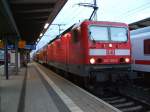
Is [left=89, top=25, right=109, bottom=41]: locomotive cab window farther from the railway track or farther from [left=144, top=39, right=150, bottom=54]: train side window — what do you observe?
[left=144, top=39, right=150, bottom=54]: train side window

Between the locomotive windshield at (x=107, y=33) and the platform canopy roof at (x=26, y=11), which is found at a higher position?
the platform canopy roof at (x=26, y=11)

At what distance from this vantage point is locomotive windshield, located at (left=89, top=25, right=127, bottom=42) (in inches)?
611

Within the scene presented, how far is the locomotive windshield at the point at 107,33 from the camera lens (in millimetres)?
15523

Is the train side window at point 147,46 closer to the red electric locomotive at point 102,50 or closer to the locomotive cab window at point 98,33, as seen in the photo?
the red electric locomotive at point 102,50

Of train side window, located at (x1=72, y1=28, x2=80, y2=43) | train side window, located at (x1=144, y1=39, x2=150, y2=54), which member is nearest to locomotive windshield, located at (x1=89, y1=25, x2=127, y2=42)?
train side window, located at (x1=72, y1=28, x2=80, y2=43)

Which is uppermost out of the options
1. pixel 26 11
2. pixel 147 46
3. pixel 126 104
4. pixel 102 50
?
pixel 26 11

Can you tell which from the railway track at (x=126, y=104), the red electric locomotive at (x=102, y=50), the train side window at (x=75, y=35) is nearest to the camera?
the railway track at (x=126, y=104)

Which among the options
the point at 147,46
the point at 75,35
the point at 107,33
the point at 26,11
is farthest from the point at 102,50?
the point at 26,11

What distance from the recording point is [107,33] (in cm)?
1587

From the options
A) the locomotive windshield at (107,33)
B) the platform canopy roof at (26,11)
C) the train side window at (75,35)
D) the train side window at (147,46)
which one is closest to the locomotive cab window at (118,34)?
the locomotive windshield at (107,33)

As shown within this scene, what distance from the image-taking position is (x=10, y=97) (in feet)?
45.1

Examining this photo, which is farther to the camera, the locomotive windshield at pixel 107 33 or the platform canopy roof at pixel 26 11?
the platform canopy roof at pixel 26 11

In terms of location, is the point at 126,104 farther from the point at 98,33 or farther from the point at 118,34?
the point at 118,34

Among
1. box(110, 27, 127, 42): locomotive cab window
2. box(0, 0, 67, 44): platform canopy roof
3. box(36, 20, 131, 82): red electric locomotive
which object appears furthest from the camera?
box(0, 0, 67, 44): platform canopy roof
